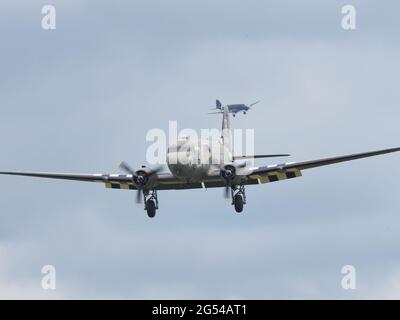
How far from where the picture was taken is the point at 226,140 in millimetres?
94625

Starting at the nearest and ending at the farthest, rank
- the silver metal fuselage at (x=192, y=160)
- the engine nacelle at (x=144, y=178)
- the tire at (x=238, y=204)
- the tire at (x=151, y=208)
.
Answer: the silver metal fuselage at (x=192, y=160) < the tire at (x=238, y=204) < the tire at (x=151, y=208) < the engine nacelle at (x=144, y=178)

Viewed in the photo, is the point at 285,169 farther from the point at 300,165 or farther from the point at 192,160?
the point at 192,160

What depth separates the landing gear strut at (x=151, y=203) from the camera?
82688 millimetres

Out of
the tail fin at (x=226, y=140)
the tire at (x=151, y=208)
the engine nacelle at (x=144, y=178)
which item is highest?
the tail fin at (x=226, y=140)

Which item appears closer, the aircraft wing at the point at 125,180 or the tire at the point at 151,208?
the tire at the point at 151,208

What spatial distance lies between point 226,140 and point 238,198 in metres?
12.7

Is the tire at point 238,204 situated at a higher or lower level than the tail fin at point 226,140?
lower

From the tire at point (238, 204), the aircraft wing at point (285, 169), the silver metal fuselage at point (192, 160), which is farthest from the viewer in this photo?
the aircraft wing at point (285, 169)

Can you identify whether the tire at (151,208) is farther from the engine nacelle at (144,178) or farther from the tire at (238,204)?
the tire at (238,204)

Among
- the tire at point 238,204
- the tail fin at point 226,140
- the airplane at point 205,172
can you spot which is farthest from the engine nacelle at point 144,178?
the tire at point 238,204

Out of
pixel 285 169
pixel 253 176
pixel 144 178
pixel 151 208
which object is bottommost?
pixel 151 208

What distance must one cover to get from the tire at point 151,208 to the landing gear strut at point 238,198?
5.26m

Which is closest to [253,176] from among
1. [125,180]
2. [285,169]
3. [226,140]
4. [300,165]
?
[285,169]
